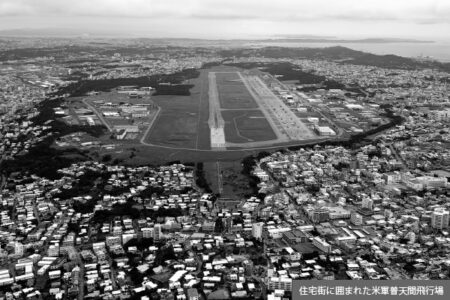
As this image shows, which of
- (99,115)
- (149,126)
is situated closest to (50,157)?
(149,126)

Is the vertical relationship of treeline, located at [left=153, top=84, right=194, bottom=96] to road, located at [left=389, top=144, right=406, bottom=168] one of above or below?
above

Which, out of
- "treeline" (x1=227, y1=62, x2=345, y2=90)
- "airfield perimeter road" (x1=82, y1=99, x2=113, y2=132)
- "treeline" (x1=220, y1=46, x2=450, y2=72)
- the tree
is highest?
"treeline" (x1=220, y1=46, x2=450, y2=72)

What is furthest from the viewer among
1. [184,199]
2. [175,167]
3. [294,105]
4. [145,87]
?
[145,87]

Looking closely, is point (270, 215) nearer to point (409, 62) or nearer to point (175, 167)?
point (175, 167)

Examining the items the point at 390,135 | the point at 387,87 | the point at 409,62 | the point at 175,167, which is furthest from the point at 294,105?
the point at 409,62

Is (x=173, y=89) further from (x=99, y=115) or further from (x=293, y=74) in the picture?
(x=293, y=74)

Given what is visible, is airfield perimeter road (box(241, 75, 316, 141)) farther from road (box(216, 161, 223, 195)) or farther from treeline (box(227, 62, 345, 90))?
road (box(216, 161, 223, 195))

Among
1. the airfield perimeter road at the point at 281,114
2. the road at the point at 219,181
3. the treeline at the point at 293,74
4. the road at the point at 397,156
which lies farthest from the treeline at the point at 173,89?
the road at the point at 219,181

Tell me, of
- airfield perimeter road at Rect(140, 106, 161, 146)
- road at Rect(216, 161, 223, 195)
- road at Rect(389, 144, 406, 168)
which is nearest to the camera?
road at Rect(216, 161, 223, 195)

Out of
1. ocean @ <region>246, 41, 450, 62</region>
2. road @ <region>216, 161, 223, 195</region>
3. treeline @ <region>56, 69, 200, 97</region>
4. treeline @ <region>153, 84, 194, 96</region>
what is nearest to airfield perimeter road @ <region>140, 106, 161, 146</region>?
road @ <region>216, 161, 223, 195</region>

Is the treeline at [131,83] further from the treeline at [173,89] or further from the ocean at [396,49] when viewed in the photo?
the ocean at [396,49]

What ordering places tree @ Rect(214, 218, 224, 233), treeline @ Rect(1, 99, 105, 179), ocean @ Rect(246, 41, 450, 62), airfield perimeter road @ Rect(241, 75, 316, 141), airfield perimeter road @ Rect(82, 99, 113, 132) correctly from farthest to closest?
ocean @ Rect(246, 41, 450, 62), airfield perimeter road @ Rect(82, 99, 113, 132), airfield perimeter road @ Rect(241, 75, 316, 141), treeline @ Rect(1, 99, 105, 179), tree @ Rect(214, 218, 224, 233)
